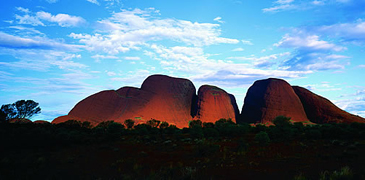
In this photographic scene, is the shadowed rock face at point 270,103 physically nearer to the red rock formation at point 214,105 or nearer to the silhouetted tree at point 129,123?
the red rock formation at point 214,105

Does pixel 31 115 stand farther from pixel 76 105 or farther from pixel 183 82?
pixel 183 82

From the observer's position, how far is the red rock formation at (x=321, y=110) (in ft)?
180

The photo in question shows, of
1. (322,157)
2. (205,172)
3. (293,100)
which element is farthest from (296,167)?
(293,100)

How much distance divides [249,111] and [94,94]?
45.4 m

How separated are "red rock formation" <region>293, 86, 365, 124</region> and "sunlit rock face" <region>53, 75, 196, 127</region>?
3395 cm

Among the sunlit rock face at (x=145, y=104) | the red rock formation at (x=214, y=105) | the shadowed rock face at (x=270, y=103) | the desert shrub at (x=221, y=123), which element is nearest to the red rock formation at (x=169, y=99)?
the sunlit rock face at (x=145, y=104)

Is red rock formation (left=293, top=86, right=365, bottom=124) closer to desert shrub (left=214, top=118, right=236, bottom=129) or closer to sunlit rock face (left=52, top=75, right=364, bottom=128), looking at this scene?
sunlit rock face (left=52, top=75, right=364, bottom=128)

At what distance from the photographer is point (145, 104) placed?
60.3 metres

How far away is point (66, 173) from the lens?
10039 millimetres

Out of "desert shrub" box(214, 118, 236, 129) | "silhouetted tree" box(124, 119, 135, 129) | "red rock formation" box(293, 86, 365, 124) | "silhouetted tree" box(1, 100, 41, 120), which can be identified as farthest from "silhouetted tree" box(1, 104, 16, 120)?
"red rock formation" box(293, 86, 365, 124)

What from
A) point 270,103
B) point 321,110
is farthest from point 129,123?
point 321,110

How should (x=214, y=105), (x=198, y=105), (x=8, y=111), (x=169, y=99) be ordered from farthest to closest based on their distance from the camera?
1. (x=169, y=99)
2. (x=198, y=105)
3. (x=214, y=105)
4. (x=8, y=111)

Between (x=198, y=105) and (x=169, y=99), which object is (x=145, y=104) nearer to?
(x=169, y=99)

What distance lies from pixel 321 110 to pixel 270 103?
14.2 meters
